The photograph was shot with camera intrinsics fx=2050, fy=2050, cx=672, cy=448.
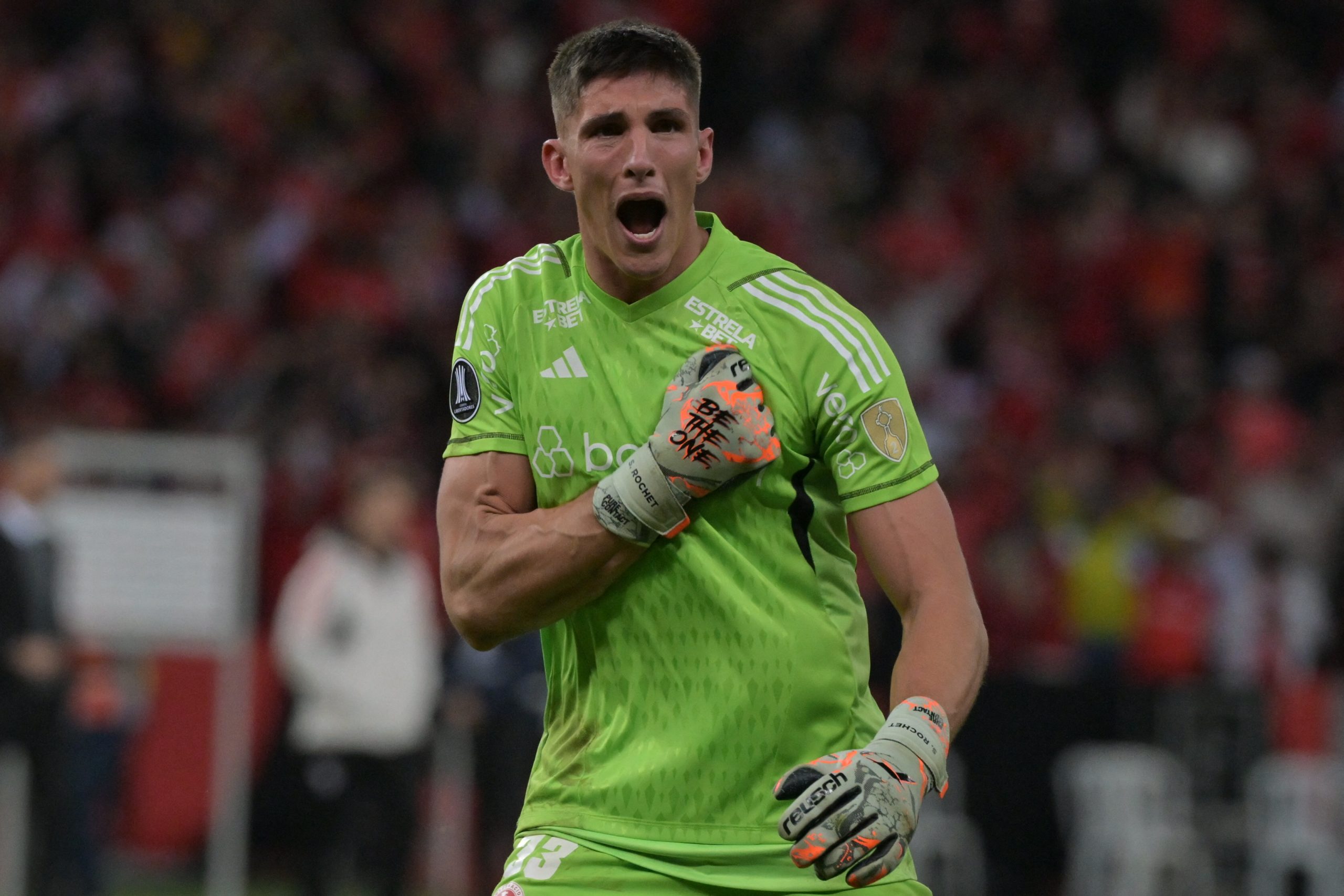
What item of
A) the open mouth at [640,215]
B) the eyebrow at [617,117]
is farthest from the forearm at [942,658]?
the eyebrow at [617,117]

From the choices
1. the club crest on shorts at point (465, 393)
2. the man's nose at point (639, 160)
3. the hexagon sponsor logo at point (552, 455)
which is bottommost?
the hexagon sponsor logo at point (552, 455)

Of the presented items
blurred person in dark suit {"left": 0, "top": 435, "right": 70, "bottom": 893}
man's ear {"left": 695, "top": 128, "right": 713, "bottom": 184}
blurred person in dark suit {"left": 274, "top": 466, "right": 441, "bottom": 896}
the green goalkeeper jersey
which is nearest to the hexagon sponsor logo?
the green goalkeeper jersey

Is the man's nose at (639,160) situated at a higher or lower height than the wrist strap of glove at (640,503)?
higher

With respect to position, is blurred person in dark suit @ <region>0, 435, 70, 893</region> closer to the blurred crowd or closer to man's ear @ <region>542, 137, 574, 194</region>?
the blurred crowd

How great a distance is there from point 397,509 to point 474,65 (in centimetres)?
835

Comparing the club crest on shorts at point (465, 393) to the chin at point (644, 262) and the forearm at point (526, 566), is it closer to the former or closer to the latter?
the forearm at point (526, 566)

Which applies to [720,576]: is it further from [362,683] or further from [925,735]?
[362,683]

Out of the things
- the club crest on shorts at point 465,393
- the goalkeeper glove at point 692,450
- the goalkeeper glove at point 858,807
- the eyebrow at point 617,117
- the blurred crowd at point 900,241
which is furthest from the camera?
the blurred crowd at point 900,241

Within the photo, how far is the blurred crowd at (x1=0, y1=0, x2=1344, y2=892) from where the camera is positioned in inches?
534

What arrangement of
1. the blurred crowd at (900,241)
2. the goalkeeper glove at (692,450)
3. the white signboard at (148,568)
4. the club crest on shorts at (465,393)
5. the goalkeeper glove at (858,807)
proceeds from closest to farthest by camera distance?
the goalkeeper glove at (858,807), the goalkeeper glove at (692,450), the club crest on shorts at (465,393), the white signboard at (148,568), the blurred crowd at (900,241)

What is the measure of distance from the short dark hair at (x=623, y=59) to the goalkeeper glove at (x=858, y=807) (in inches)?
49.8

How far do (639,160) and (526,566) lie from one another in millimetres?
765

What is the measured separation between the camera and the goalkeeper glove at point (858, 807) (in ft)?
10.7

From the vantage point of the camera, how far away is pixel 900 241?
16.8 metres
